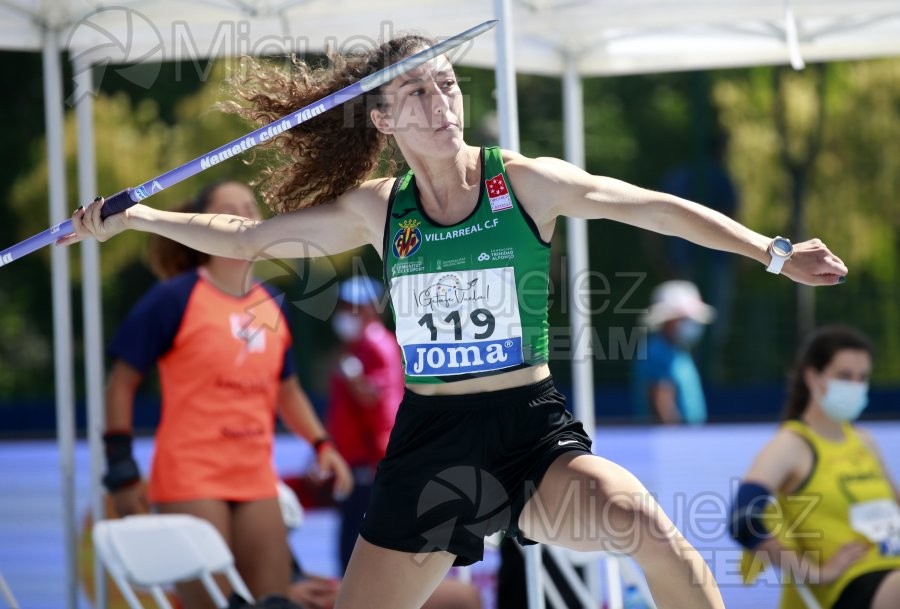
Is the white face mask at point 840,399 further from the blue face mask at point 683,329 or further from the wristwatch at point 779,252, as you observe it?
the blue face mask at point 683,329

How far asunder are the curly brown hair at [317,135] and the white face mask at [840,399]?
2210 mm

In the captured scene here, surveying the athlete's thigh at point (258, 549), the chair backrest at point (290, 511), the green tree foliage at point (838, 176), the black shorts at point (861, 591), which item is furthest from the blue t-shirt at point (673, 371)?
the green tree foliage at point (838, 176)

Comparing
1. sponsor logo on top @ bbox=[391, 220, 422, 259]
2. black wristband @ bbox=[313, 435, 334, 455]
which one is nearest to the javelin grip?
sponsor logo on top @ bbox=[391, 220, 422, 259]

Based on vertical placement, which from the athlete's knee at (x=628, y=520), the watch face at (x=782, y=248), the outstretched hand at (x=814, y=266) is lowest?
the athlete's knee at (x=628, y=520)

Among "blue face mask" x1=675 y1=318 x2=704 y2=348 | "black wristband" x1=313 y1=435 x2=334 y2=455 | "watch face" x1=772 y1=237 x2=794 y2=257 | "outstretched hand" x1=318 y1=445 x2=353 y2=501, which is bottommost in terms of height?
"outstretched hand" x1=318 y1=445 x2=353 y2=501

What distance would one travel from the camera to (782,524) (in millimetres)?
4484

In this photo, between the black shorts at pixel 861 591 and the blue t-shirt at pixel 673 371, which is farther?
the blue t-shirt at pixel 673 371

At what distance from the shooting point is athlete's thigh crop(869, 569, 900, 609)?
14.1 ft

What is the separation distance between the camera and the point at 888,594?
430 cm

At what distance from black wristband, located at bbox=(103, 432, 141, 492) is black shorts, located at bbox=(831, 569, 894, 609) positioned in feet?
8.64

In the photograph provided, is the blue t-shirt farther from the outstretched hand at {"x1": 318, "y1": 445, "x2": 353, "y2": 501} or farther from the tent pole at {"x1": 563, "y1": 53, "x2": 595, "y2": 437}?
the outstretched hand at {"x1": 318, "y1": 445, "x2": 353, "y2": 501}

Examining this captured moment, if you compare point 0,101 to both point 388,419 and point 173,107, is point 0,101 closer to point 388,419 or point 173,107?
point 173,107

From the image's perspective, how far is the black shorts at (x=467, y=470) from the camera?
9.68ft

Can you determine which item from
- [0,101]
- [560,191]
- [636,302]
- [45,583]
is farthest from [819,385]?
[0,101]
